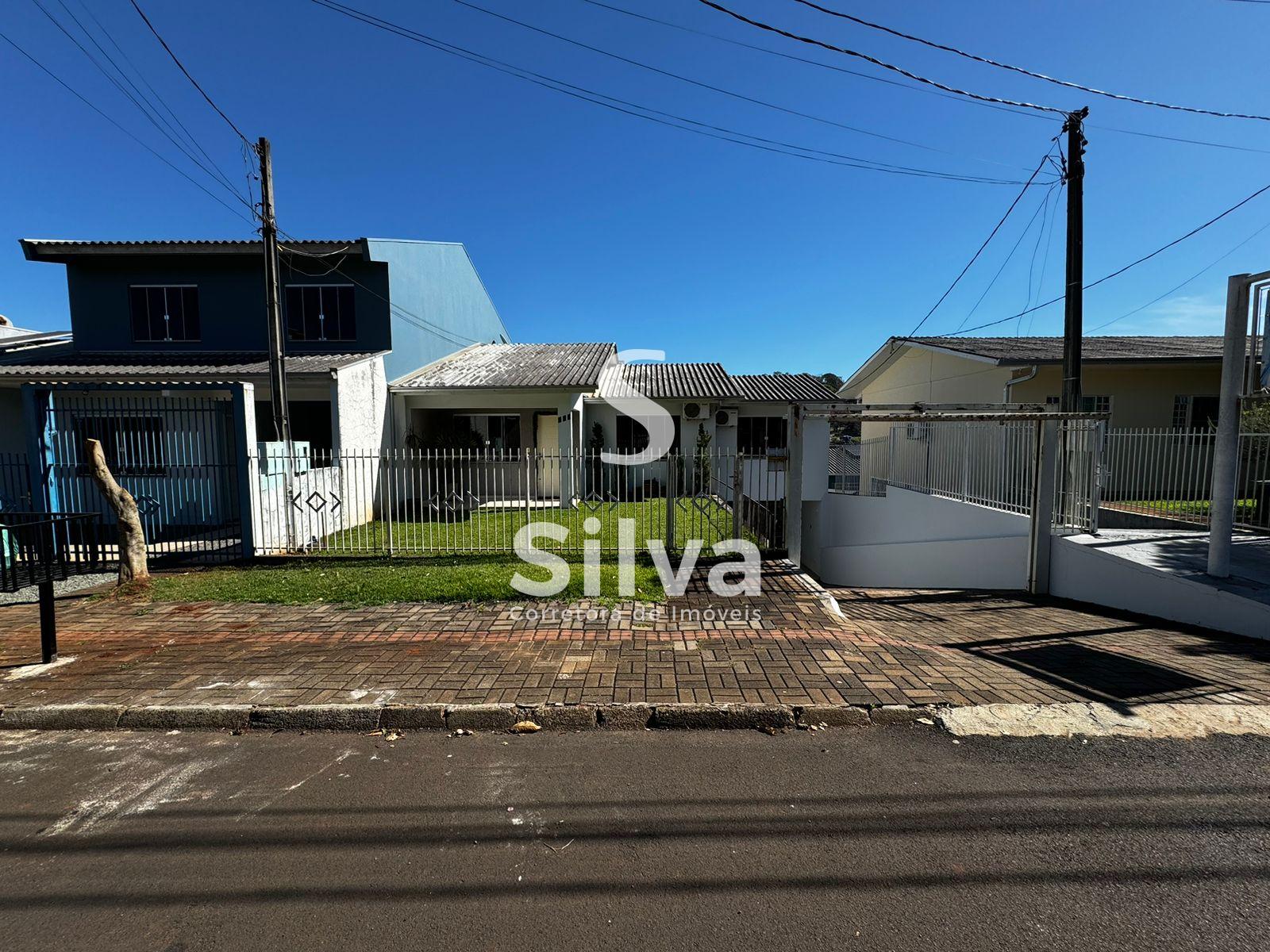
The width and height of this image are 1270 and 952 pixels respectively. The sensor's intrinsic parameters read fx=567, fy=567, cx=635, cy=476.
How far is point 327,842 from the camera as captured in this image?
8.62ft

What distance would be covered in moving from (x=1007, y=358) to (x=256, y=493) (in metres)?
15.4

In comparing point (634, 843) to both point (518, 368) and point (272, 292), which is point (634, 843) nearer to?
point (272, 292)

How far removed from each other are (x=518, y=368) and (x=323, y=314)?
16.5ft

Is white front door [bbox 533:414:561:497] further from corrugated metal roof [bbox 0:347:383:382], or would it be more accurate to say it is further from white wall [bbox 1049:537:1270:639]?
white wall [bbox 1049:537:1270:639]

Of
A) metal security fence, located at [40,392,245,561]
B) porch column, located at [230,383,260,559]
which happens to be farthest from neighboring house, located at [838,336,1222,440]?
metal security fence, located at [40,392,245,561]

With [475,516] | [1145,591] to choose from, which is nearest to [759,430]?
[475,516]

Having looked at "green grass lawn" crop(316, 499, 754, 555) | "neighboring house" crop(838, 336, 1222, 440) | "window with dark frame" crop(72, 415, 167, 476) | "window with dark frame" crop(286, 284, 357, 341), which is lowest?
"green grass lawn" crop(316, 499, 754, 555)

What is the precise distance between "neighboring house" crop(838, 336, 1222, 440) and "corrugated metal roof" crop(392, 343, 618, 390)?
391 inches

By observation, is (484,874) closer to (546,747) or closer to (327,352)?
(546,747)

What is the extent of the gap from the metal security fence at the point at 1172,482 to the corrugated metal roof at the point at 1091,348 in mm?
2084

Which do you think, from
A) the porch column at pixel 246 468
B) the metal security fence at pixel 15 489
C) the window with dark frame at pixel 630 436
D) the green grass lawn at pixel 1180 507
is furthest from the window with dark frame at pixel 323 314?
the green grass lawn at pixel 1180 507

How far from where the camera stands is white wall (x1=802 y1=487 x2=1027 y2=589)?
7.93m

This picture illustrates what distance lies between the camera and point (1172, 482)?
1181 centimetres

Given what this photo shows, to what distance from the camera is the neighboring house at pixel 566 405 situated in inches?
566
